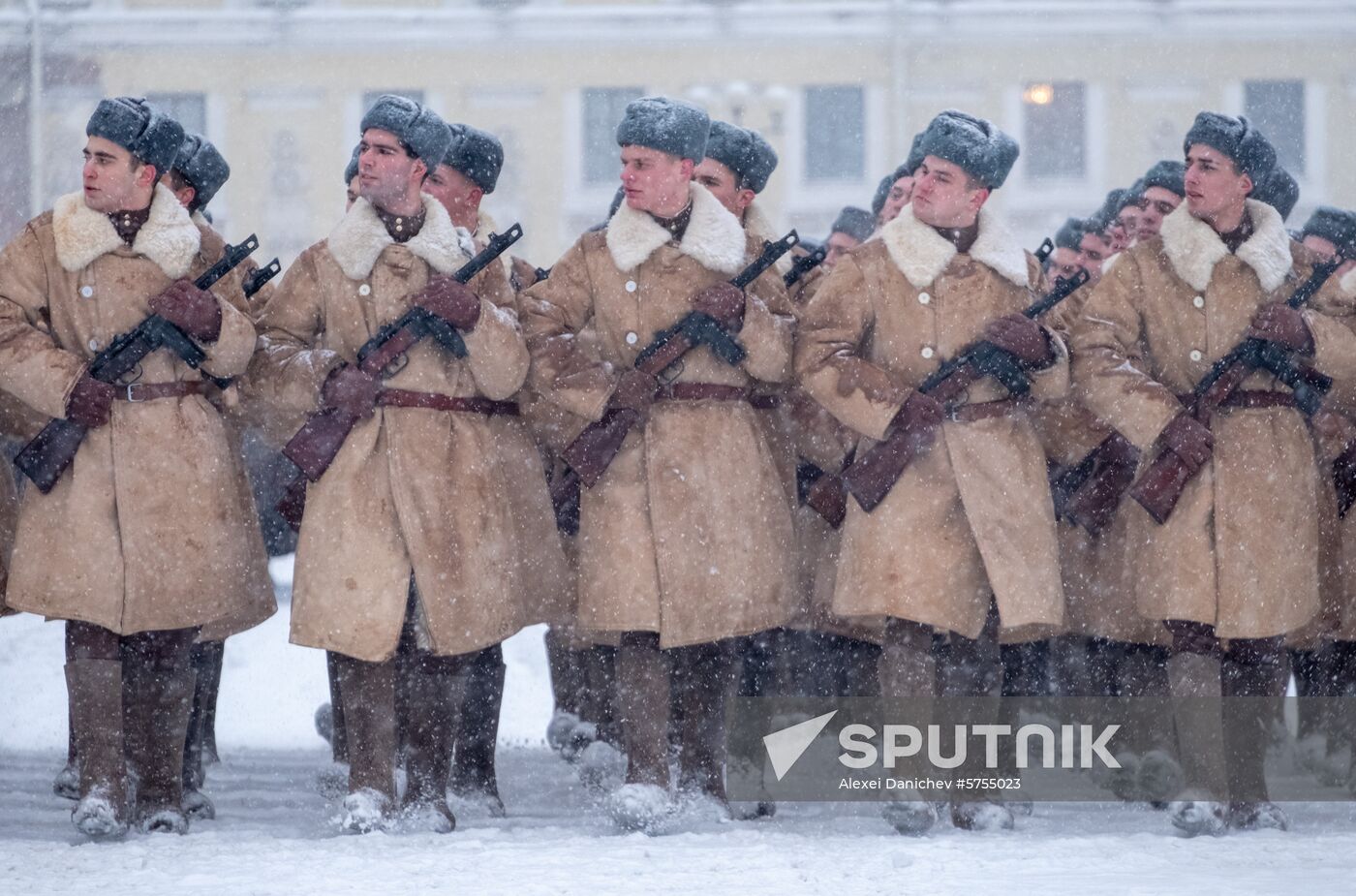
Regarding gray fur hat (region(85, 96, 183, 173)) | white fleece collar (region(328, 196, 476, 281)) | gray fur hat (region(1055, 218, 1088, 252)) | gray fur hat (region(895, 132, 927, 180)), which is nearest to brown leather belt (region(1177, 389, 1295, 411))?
gray fur hat (region(895, 132, 927, 180))

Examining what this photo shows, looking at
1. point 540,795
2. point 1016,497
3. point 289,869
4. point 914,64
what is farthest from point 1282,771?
point 914,64

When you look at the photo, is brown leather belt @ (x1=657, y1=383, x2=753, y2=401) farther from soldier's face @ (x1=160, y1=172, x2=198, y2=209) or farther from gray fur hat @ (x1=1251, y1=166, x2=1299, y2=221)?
gray fur hat @ (x1=1251, y1=166, x2=1299, y2=221)

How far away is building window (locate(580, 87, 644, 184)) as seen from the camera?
2558 centimetres

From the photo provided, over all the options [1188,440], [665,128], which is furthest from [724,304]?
[1188,440]

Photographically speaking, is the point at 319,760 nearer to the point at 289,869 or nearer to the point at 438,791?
the point at 438,791

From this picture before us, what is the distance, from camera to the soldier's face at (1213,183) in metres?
5.68

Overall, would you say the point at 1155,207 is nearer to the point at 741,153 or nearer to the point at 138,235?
the point at 741,153

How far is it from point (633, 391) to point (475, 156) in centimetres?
113

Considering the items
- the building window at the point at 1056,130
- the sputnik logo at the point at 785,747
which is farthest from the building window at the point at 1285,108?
the sputnik logo at the point at 785,747

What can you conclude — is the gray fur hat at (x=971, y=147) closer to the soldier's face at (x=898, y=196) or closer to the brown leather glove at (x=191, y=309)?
the soldier's face at (x=898, y=196)

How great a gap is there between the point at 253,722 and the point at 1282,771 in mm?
3809

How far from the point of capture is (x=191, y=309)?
5258mm

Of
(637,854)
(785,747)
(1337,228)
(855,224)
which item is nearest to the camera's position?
(637,854)

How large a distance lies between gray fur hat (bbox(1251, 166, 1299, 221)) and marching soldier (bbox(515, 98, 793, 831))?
161 cm
